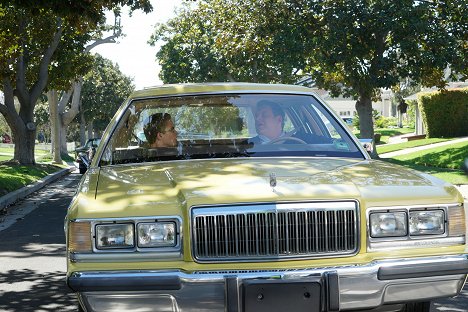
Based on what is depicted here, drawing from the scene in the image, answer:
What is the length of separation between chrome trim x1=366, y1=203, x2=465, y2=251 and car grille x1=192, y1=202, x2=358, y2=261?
0.19 meters

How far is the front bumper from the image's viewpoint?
3.67 m

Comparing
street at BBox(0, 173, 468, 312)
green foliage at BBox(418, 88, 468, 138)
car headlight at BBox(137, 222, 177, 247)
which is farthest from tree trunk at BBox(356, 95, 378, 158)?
car headlight at BBox(137, 222, 177, 247)

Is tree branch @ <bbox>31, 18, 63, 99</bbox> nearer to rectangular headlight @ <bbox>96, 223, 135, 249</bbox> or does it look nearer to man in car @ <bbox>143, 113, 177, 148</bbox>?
man in car @ <bbox>143, 113, 177, 148</bbox>

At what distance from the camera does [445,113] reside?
37906mm

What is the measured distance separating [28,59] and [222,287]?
24747 millimetres

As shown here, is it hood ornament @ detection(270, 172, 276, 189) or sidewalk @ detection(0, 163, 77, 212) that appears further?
sidewalk @ detection(0, 163, 77, 212)

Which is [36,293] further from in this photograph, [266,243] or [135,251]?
[266,243]

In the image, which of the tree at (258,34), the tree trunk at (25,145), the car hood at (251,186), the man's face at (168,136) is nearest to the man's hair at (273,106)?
the man's face at (168,136)

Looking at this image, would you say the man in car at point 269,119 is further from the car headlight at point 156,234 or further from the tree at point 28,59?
the tree at point 28,59

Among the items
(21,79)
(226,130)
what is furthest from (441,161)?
(226,130)

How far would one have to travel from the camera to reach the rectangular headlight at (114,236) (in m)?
3.86

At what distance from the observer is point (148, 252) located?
12.5 feet

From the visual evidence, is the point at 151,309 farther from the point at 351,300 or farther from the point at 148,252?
the point at 351,300

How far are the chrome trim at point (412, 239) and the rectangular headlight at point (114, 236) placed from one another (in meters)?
1.26
